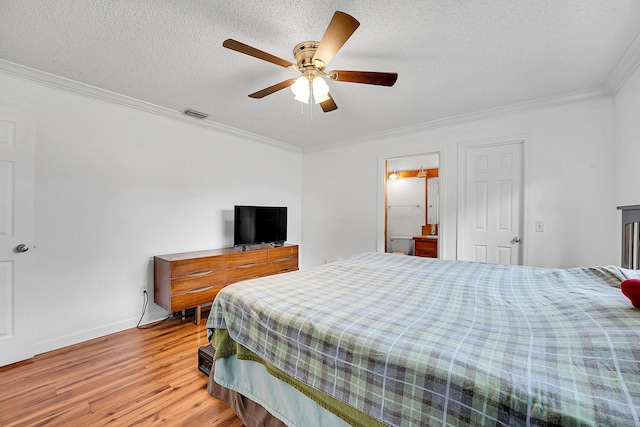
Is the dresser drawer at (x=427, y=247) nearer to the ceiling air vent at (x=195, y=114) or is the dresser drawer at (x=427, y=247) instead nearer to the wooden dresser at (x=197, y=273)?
the wooden dresser at (x=197, y=273)

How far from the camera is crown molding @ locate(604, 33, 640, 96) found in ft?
6.22

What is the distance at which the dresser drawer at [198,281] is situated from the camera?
2.72 meters

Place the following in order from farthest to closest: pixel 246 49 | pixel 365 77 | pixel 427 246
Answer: pixel 427 246 → pixel 365 77 → pixel 246 49

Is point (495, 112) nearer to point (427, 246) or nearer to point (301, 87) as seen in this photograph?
point (301, 87)

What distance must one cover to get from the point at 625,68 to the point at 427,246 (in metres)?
3.70

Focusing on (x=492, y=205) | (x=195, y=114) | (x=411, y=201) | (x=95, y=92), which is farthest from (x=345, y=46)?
(x=411, y=201)

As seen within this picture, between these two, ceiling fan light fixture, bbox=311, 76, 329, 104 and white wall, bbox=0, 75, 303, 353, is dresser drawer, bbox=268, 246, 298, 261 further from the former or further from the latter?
ceiling fan light fixture, bbox=311, 76, 329, 104

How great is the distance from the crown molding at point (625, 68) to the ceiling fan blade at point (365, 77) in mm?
1702

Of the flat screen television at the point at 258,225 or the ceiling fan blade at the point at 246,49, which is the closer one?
the ceiling fan blade at the point at 246,49

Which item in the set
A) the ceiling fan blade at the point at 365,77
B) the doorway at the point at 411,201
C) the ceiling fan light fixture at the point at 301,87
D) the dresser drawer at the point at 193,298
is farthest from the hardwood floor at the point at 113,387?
the doorway at the point at 411,201

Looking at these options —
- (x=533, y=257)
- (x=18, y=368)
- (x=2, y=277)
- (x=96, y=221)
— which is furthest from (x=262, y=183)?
(x=533, y=257)

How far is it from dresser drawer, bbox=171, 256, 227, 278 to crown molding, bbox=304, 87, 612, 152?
266cm

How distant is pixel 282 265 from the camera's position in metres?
3.91

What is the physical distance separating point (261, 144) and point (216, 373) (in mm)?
A: 3380
